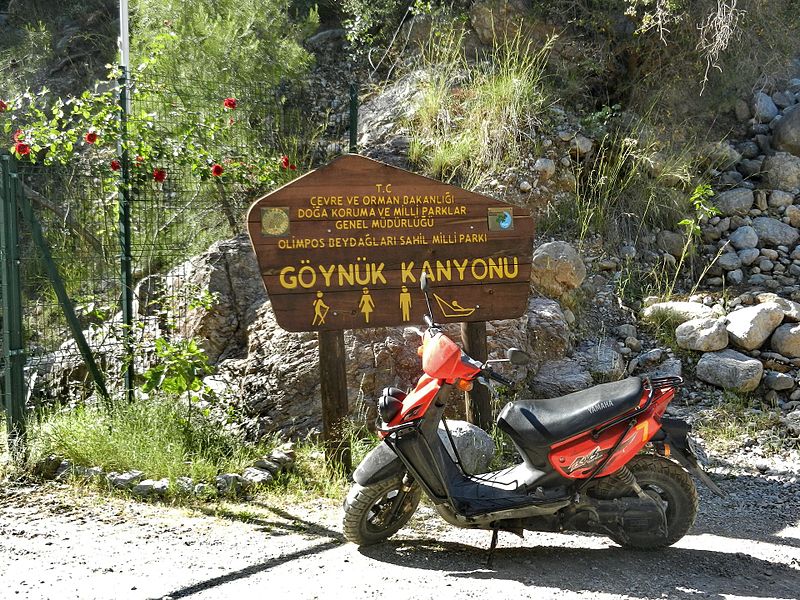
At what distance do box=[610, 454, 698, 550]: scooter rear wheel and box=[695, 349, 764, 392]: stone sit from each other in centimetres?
256

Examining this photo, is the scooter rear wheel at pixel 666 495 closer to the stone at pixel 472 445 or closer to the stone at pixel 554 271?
the stone at pixel 472 445

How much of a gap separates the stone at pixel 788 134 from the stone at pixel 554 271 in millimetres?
3298

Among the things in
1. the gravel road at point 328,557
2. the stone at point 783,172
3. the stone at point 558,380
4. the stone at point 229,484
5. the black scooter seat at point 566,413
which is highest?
the stone at point 783,172

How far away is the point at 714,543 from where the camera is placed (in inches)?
179

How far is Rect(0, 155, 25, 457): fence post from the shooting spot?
534cm

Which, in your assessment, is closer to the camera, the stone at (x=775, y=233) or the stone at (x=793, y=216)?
the stone at (x=775, y=233)

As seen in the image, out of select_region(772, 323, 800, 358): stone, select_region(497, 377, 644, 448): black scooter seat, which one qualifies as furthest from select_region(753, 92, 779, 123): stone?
select_region(497, 377, 644, 448): black scooter seat

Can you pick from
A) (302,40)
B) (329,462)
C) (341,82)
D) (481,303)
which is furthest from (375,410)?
(302,40)

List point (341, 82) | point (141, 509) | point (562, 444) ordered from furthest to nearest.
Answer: point (341, 82) → point (141, 509) → point (562, 444)

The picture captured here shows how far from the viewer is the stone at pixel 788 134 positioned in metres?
8.89

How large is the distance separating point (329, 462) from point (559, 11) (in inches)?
239

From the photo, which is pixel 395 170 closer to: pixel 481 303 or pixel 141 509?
pixel 481 303

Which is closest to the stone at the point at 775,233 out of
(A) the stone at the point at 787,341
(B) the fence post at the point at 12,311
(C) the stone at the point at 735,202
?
(C) the stone at the point at 735,202

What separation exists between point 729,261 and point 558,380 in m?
2.49
